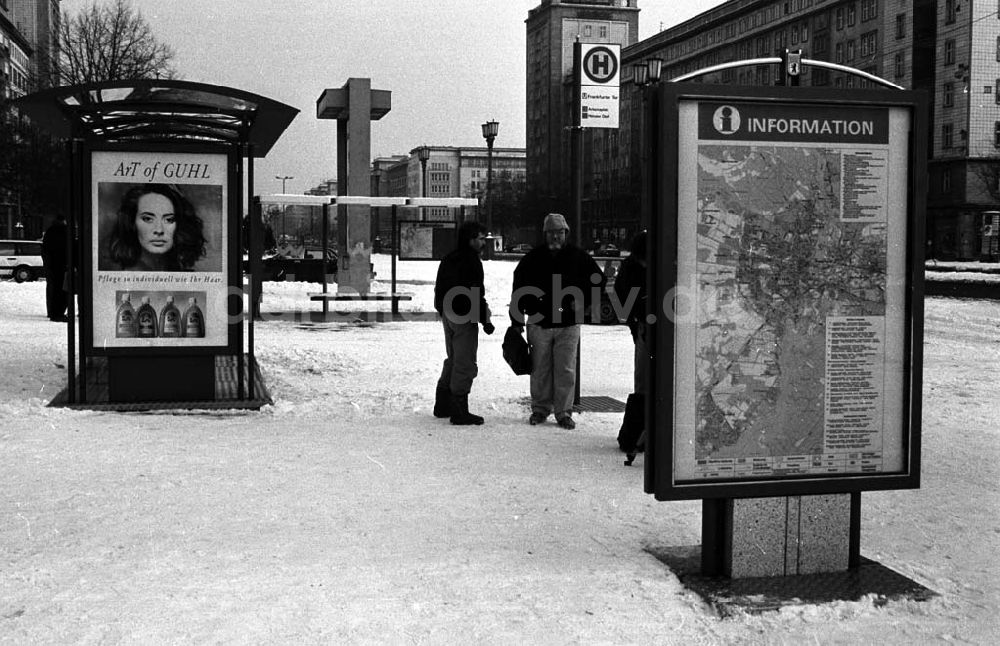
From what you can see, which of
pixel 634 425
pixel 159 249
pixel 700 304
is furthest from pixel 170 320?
pixel 700 304

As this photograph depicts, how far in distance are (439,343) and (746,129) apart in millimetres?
11488

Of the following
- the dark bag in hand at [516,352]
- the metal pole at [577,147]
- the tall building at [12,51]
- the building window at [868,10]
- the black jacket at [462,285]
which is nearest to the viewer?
the dark bag in hand at [516,352]

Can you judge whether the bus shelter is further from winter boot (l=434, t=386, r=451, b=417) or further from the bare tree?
the bare tree

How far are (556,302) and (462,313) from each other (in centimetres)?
74

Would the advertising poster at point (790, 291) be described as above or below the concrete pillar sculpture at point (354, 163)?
below

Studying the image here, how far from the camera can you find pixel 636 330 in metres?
8.06

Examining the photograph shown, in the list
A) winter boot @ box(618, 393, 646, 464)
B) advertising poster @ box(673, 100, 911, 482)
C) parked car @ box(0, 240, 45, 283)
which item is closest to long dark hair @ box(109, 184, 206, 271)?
winter boot @ box(618, 393, 646, 464)

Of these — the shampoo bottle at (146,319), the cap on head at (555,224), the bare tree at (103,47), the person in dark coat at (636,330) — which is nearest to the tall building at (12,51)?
the bare tree at (103,47)

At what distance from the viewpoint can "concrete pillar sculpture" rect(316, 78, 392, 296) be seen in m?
25.9

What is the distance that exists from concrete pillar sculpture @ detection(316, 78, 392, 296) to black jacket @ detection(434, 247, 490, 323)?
16.3 metres

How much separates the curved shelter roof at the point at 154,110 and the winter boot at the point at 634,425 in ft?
12.8

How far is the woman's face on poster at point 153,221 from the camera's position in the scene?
31.6ft

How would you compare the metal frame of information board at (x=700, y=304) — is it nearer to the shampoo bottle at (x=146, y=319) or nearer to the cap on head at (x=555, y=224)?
the cap on head at (x=555, y=224)

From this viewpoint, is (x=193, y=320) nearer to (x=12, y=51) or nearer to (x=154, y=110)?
(x=154, y=110)
